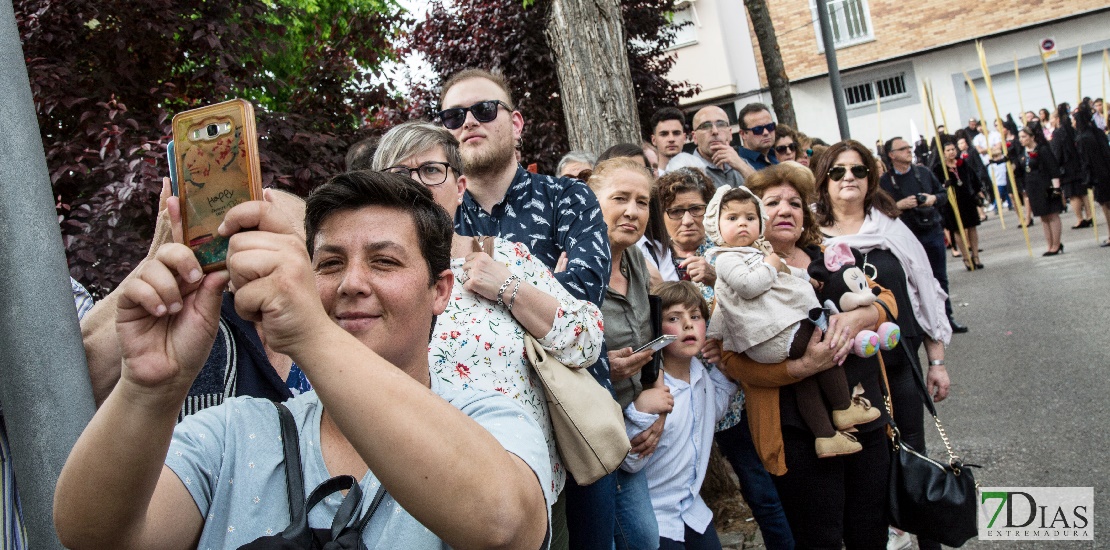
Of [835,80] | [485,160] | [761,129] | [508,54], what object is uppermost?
[508,54]

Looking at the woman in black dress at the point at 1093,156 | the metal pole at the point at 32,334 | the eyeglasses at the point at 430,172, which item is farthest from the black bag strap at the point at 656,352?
the woman in black dress at the point at 1093,156

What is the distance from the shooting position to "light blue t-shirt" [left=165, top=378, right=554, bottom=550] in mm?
1652

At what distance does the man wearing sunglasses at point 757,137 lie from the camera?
7.90 meters

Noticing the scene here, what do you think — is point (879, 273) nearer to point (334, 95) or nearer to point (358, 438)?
point (334, 95)

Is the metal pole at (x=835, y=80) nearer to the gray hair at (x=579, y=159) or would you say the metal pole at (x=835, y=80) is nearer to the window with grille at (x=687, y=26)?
the gray hair at (x=579, y=159)

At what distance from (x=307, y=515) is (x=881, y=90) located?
102 feet

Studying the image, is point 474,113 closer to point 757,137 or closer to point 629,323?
point 629,323

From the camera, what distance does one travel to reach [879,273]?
15.8ft

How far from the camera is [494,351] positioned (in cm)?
283

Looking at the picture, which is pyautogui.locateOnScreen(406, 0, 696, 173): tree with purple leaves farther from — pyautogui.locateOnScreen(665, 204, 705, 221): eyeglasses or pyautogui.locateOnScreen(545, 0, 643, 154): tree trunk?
pyautogui.locateOnScreen(665, 204, 705, 221): eyeglasses

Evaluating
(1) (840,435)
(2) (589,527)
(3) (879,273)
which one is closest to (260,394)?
(2) (589,527)

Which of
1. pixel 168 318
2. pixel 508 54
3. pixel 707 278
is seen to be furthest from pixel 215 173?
pixel 508 54

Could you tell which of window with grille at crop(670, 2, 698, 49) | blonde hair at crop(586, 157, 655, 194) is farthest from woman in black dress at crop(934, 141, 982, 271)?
window with grille at crop(670, 2, 698, 49)

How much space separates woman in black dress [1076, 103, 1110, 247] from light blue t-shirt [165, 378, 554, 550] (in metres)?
15.0
